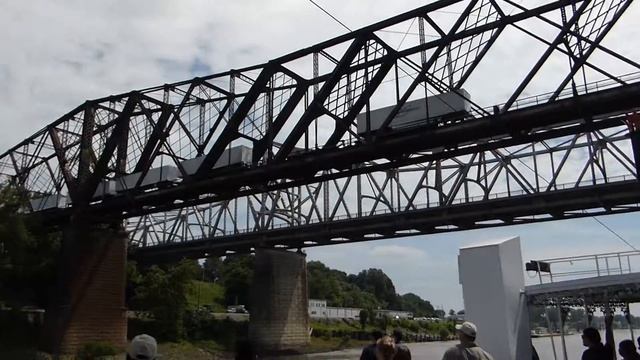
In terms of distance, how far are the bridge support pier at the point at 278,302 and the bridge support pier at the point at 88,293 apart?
91.0ft

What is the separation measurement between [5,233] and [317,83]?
2515 centimetres

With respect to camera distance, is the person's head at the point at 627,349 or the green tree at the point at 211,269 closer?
the person's head at the point at 627,349

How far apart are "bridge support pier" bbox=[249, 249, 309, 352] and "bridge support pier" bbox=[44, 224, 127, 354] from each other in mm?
27727

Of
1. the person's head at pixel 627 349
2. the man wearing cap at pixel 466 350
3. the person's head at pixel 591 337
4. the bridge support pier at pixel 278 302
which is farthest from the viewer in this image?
the bridge support pier at pixel 278 302

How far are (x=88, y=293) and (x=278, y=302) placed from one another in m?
32.3

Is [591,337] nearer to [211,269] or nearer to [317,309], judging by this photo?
[317,309]

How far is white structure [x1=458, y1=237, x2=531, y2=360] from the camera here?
21.9 meters

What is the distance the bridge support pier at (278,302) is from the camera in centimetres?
7344

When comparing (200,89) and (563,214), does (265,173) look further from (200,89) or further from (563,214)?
(563,214)

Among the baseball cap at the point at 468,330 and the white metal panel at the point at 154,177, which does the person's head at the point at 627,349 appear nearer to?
the baseball cap at the point at 468,330

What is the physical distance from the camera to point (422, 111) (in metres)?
29.8

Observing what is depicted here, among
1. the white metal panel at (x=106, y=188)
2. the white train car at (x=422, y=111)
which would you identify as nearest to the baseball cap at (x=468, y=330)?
the white train car at (x=422, y=111)

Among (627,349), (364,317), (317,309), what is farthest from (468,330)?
(364,317)

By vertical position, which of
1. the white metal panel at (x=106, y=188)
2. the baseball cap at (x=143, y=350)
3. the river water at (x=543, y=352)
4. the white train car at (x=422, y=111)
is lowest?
the river water at (x=543, y=352)
